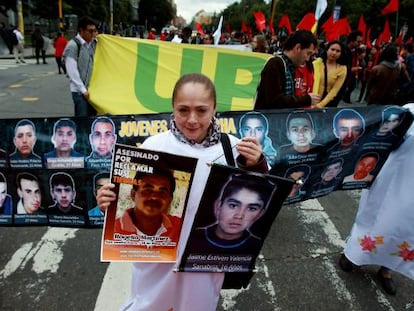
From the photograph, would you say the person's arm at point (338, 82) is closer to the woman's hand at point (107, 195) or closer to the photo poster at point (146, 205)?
the photo poster at point (146, 205)

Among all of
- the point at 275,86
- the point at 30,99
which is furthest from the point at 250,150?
the point at 30,99

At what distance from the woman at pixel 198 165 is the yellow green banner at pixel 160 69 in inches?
142

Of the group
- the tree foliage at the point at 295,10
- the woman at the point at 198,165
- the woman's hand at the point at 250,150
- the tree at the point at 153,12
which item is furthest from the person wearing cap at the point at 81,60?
the tree at the point at 153,12

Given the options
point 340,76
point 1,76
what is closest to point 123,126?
point 340,76

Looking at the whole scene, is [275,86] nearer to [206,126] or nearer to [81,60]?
[206,126]

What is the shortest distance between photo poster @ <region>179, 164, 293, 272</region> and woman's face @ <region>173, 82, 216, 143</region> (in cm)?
30

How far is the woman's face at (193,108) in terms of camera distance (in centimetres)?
162

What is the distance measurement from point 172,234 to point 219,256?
0.27m

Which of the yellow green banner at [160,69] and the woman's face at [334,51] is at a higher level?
the woman's face at [334,51]

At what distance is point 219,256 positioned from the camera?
5.72 ft

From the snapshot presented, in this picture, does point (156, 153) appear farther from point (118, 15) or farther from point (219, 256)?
point (118, 15)

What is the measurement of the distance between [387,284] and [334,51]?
311 cm

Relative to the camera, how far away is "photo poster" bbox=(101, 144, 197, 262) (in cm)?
145

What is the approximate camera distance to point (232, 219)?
1.62m
